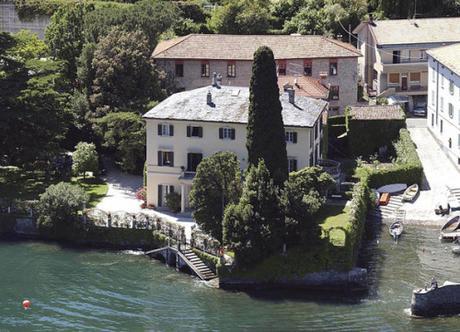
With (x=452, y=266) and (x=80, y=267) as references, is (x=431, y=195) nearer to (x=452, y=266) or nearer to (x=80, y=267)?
(x=452, y=266)

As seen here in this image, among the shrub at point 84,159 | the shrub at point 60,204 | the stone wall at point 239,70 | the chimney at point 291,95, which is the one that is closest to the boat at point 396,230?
the chimney at point 291,95

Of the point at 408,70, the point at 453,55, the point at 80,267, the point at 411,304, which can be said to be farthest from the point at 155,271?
the point at 408,70

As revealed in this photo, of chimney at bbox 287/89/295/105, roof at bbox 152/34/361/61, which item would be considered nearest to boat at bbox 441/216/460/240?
chimney at bbox 287/89/295/105

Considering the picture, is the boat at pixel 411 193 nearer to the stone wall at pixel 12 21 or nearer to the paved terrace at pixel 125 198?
the paved terrace at pixel 125 198

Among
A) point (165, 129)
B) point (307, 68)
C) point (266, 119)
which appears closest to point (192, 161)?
point (165, 129)

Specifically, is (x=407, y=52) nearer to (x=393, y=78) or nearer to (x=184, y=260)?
(x=393, y=78)
